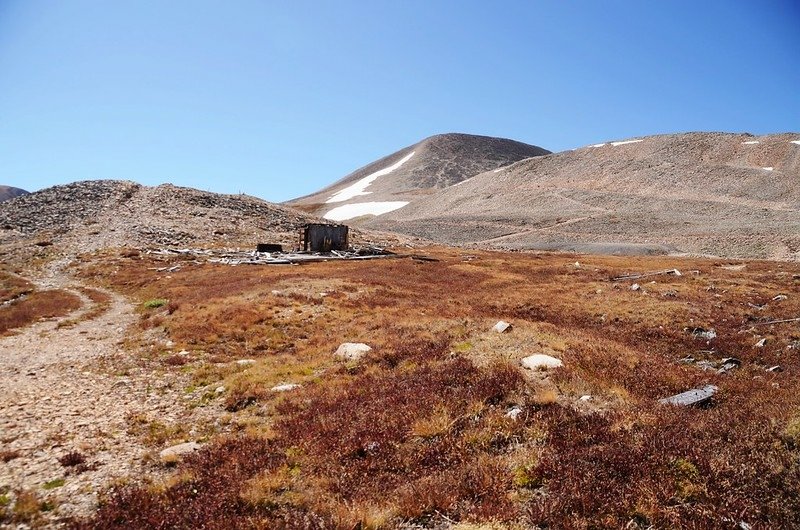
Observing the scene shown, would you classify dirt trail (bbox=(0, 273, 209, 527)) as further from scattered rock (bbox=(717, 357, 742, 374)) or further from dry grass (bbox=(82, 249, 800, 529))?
scattered rock (bbox=(717, 357, 742, 374))

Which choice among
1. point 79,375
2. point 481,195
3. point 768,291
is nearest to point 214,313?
point 79,375

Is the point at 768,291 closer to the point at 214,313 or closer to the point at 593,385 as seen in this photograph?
the point at 593,385

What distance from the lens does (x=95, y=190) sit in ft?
265

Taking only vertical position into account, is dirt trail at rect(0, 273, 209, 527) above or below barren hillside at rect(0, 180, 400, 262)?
below

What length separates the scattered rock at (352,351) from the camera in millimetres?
13920

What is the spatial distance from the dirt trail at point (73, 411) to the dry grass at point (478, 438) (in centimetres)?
110

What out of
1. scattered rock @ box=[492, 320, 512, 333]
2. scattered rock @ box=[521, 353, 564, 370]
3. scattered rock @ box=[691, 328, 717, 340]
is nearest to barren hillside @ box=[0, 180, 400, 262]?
scattered rock @ box=[492, 320, 512, 333]

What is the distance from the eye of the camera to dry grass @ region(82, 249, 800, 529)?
6121 mm

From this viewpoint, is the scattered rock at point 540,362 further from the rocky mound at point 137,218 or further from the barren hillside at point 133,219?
the rocky mound at point 137,218

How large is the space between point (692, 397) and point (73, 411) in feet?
46.8

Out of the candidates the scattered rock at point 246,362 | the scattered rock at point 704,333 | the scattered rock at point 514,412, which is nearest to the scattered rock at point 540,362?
the scattered rock at point 514,412

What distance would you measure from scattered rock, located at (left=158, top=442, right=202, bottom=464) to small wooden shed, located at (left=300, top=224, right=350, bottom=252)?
164ft

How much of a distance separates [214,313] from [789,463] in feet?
→ 68.6

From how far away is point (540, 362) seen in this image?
1123cm
